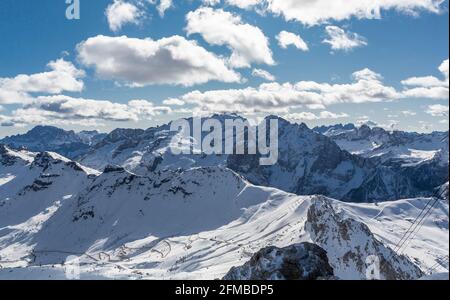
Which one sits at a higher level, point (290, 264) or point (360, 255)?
point (290, 264)

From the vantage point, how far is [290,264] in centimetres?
4641

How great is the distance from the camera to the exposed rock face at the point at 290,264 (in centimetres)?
4503

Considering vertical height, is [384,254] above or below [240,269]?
below

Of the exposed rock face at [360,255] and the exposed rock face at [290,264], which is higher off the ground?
the exposed rock face at [290,264]

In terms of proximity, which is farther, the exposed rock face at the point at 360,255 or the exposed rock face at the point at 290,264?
the exposed rock face at the point at 360,255

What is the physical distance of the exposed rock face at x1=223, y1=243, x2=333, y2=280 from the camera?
148 ft

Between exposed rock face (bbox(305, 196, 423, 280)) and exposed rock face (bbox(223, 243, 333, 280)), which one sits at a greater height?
exposed rock face (bbox(223, 243, 333, 280))

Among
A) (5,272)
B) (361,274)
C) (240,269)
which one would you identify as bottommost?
(361,274)
